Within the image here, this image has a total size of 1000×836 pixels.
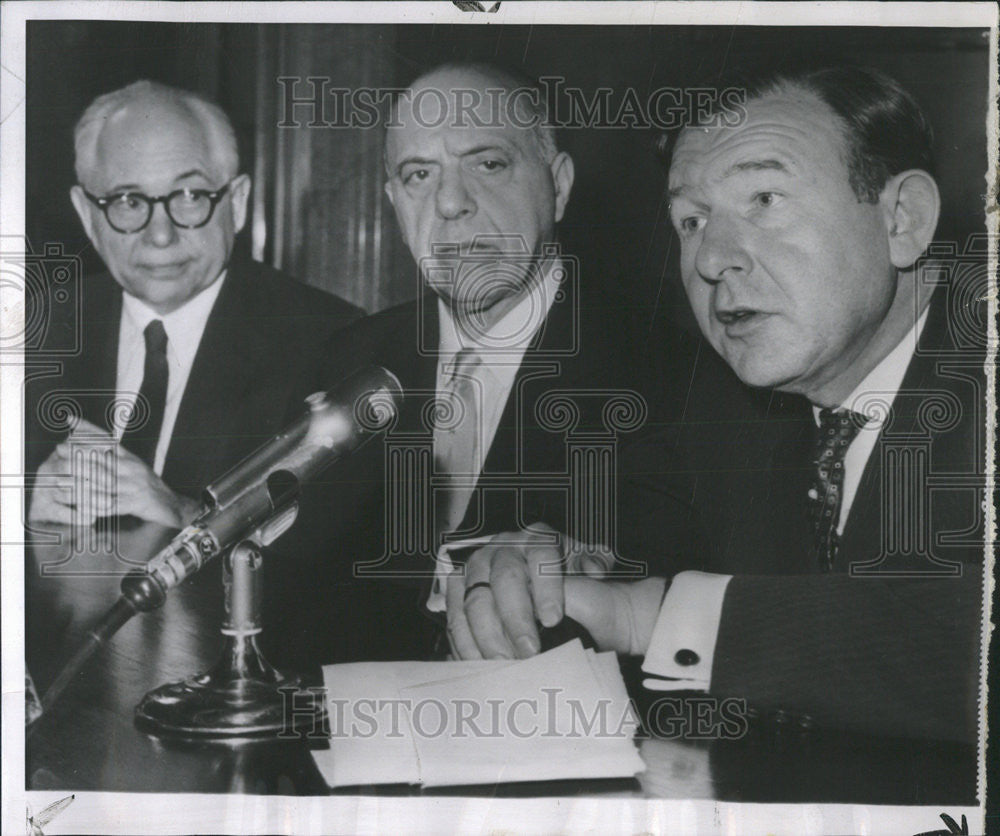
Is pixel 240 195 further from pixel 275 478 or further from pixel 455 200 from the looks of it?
pixel 275 478

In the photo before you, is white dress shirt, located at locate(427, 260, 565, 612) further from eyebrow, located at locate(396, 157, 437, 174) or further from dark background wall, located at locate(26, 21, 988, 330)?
eyebrow, located at locate(396, 157, 437, 174)

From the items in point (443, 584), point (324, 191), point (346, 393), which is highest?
point (324, 191)

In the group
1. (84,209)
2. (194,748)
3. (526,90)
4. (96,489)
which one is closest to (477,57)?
(526,90)

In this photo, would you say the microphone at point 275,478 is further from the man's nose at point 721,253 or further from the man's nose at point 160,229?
the man's nose at point 721,253

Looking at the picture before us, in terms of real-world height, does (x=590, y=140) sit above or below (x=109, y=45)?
below

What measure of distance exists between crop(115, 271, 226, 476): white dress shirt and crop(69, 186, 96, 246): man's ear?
0.40ft

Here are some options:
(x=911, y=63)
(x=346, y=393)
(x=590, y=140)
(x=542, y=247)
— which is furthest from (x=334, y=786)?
(x=911, y=63)

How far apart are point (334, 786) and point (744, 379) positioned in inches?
37.8

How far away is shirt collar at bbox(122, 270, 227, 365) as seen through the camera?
70.5 inches

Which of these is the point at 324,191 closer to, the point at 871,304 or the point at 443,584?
the point at 443,584

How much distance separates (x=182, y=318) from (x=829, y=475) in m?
1.12

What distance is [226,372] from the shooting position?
1784mm

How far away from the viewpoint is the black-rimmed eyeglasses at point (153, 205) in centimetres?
177

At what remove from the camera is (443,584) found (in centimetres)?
175
